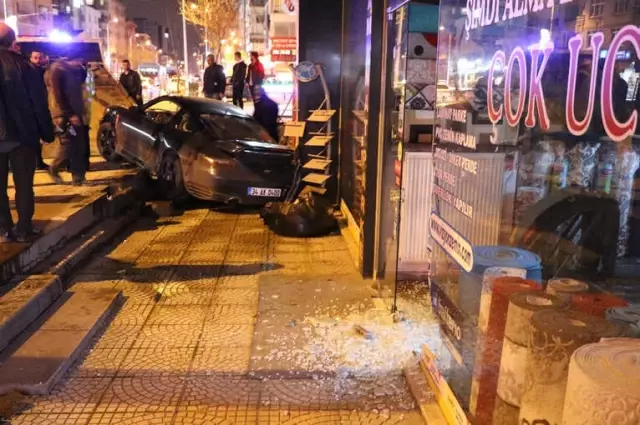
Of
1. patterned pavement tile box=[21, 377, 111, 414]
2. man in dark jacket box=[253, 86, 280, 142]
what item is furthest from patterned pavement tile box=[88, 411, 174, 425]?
man in dark jacket box=[253, 86, 280, 142]

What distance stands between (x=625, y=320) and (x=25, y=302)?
4.31 m

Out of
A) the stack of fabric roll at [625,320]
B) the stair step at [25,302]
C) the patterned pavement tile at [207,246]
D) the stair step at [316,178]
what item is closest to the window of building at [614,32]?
the stack of fabric roll at [625,320]

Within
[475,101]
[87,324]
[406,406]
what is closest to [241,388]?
[406,406]

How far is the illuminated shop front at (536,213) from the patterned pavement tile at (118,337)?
233 centimetres

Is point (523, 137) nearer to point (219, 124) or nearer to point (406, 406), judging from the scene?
point (406, 406)

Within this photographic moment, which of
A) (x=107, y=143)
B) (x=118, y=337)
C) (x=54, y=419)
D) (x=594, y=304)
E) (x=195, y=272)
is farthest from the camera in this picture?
(x=107, y=143)

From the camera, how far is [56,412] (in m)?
3.59

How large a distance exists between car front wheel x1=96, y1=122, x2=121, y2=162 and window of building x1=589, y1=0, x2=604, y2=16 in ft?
33.8

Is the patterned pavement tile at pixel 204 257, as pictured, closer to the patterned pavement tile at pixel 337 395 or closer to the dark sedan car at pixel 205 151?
the dark sedan car at pixel 205 151

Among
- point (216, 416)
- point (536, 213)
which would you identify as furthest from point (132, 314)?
point (536, 213)

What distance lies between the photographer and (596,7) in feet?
8.53

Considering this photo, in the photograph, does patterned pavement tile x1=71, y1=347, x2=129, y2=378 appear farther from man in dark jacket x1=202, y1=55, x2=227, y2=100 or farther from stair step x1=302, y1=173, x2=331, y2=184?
man in dark jacket x1=202, y1=55, x2=227, y2=100

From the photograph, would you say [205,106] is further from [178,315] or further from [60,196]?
[178,315]

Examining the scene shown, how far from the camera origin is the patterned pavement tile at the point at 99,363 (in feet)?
13.4
